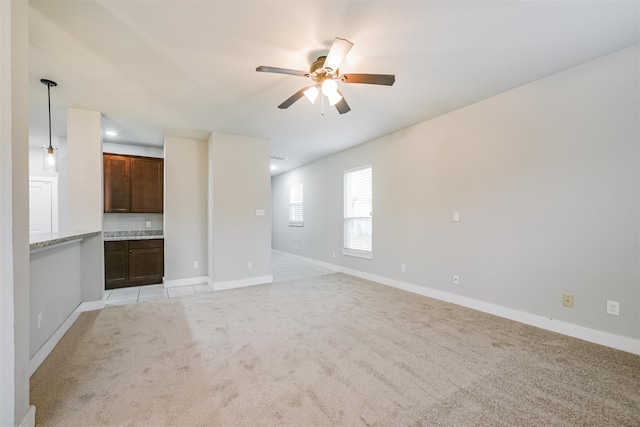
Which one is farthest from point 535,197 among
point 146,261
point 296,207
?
point 146,261

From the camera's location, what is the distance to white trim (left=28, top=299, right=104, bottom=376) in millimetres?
2070

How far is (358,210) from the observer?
5.40 m

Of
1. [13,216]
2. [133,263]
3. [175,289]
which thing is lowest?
[175,289]

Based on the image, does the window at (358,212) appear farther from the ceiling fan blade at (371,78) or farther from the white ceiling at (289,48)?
the ceiling fan blade at (371,78)

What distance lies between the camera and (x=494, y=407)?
1.64 meters

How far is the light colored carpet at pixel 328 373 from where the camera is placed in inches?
62.1

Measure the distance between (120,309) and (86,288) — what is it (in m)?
0.51

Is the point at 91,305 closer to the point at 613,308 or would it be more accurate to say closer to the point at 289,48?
the point at 289,48

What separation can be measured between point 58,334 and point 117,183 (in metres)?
2.91

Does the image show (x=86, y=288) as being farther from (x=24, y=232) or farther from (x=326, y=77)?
(x=326, y=77)

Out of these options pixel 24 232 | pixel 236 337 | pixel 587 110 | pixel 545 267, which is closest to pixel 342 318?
pixel 236 337

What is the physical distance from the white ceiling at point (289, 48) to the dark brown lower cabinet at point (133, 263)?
2131 millimetres

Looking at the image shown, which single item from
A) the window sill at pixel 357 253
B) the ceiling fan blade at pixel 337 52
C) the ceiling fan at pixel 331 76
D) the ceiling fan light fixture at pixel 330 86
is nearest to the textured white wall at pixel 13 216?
the ceiling fan at pixel 331 76

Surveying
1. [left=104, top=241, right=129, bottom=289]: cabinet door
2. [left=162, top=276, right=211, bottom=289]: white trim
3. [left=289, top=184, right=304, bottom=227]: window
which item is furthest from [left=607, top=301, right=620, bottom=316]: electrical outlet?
[left=104, top=241, right=129, bottom=289]: cabinet door
